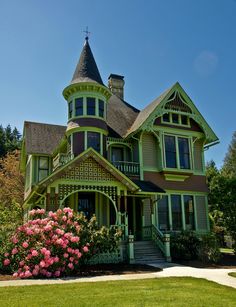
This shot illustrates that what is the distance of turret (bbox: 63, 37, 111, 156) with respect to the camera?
20812 mm

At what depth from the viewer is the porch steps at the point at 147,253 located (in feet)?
55.5

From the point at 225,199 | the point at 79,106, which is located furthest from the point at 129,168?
the point at 225,199

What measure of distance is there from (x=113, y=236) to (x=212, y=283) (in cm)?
582

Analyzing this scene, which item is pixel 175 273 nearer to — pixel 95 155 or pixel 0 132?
pixel 95 155

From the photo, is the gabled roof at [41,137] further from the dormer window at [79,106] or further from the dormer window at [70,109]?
the dormer window at [79,106]

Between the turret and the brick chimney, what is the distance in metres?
6.38

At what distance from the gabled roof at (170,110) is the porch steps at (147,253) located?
6.93 meters

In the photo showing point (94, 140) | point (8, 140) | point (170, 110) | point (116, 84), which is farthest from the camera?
point (8, 140)

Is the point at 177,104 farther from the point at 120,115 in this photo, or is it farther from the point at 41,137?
the point at 41,137

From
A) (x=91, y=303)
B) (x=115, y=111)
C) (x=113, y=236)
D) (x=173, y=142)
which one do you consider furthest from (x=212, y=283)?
(x=115, y=111)

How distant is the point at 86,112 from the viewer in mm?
21141

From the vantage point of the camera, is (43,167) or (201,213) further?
(43,167)

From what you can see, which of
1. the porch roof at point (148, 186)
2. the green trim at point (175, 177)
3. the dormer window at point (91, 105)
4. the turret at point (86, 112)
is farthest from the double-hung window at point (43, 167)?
the green trim at point (175, 177)

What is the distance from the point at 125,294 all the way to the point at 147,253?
9274mm
